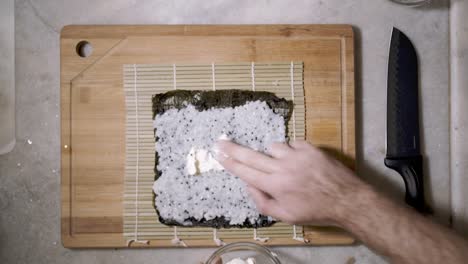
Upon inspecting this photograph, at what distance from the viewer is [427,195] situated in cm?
108

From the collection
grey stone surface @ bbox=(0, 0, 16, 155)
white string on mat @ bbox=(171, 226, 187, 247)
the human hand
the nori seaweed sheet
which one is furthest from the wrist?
grey stone surface @ bbox=(0, 0, 16, 155)

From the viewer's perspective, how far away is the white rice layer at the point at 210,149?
3.30 feet

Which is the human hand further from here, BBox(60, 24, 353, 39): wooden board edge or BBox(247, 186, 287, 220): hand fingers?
BBox(60, 24, 353, 39): wooden board edge

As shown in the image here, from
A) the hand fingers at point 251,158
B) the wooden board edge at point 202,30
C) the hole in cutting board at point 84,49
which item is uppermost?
the wooden board edge at point 202,30

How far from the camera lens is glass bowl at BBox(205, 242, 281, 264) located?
3.18ft

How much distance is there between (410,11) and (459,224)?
21.2 inches

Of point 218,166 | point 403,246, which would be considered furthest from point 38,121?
point 403,246

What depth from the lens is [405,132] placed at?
102 centimetres

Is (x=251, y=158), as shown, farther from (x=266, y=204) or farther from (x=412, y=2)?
(x=412, y=2)

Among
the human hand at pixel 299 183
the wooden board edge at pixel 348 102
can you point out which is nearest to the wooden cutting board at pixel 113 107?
the wooden board edge at pixel 348 102

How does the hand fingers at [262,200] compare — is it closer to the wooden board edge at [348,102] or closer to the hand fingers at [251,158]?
the hand fingers at [251,158]

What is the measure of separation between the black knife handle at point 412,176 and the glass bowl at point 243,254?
13.7 inches

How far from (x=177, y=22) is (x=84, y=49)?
23 centimetres

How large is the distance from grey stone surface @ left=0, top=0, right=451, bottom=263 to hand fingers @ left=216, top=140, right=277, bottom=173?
0.82 feet
